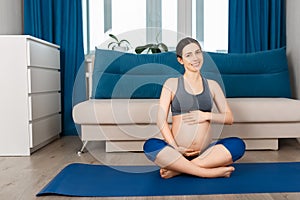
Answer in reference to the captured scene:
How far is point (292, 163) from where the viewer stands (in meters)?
2.53

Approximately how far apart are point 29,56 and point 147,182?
4.69 feet

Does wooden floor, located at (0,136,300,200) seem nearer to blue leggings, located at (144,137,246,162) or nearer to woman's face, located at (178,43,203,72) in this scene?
blue leggings, located at (144,137,246,162)

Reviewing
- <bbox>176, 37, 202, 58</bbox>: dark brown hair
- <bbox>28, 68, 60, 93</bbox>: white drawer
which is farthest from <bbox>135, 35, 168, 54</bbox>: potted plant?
<bbox>176, 37, 202, 58</bbox>: dark brown hair

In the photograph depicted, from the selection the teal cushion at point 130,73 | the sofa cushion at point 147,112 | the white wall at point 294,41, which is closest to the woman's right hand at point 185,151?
the sofa cushion at point 147,112

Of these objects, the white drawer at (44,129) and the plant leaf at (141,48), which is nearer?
the white drawer at (44,129)

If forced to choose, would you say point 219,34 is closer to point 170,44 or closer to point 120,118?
point 170,44

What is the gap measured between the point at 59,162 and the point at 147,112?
681mm

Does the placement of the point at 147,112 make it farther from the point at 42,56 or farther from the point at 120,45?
the point at 120,45

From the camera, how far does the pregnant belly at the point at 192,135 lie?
2156 mm

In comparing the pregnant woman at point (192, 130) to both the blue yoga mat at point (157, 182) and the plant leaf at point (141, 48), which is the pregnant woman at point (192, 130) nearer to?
the blue yoga mat at point (157, 182)

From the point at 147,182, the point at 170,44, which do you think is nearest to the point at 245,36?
the point at 170,44

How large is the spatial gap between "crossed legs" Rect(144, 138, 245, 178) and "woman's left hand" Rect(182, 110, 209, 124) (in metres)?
0.15

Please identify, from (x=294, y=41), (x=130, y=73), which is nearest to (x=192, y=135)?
(x=130, y=73)

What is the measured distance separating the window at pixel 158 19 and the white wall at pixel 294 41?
24.3 inches
